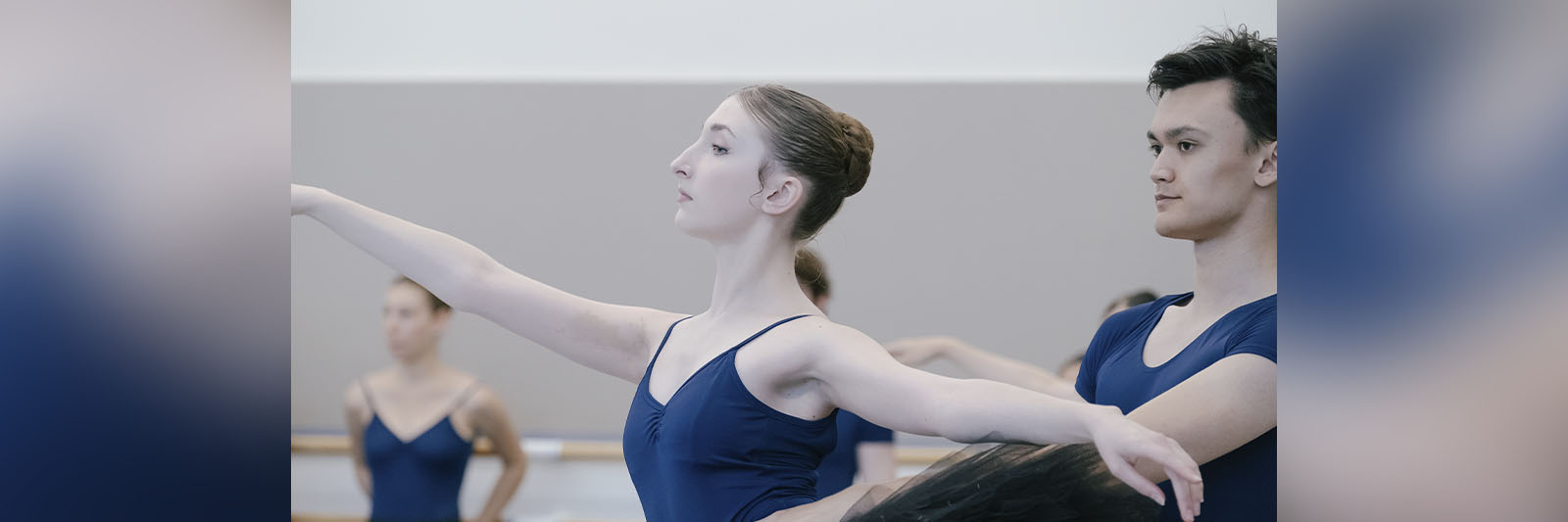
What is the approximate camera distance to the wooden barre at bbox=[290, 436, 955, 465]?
7.97 feet

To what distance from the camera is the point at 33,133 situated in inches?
42.8

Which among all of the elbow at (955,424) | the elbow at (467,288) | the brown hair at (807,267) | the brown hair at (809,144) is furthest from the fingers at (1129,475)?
the brown hair at (807,267)

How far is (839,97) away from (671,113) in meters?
0.35

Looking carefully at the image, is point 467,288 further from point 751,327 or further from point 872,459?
point 872,459

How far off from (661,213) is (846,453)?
69 cm

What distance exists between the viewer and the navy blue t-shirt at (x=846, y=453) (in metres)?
2.02

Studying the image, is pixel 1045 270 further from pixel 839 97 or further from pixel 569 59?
pixel 569 59

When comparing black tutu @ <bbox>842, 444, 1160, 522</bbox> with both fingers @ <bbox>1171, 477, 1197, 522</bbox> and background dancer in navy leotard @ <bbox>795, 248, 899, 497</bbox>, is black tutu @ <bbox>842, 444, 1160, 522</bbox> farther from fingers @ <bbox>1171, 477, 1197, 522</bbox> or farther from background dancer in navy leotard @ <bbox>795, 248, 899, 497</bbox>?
background dancer in navy leotard @ <bbox>795, 248, 899, 497</bbox>

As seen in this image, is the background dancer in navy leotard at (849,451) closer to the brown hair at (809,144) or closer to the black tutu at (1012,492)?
the brown hair at (809,144)

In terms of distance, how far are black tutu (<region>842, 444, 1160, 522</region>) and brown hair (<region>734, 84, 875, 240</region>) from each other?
12.1 inches

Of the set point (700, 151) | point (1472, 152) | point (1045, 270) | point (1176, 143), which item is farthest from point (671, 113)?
point (1472, 152)

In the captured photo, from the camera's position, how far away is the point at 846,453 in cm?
209

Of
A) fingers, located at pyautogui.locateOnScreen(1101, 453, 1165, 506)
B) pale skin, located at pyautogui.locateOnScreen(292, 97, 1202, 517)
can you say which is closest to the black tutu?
pale skin, located at pyautogui.locateOnScreen(292, 97, 1202, 517)

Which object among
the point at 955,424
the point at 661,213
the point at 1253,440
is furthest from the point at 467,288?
the point at 661,213
